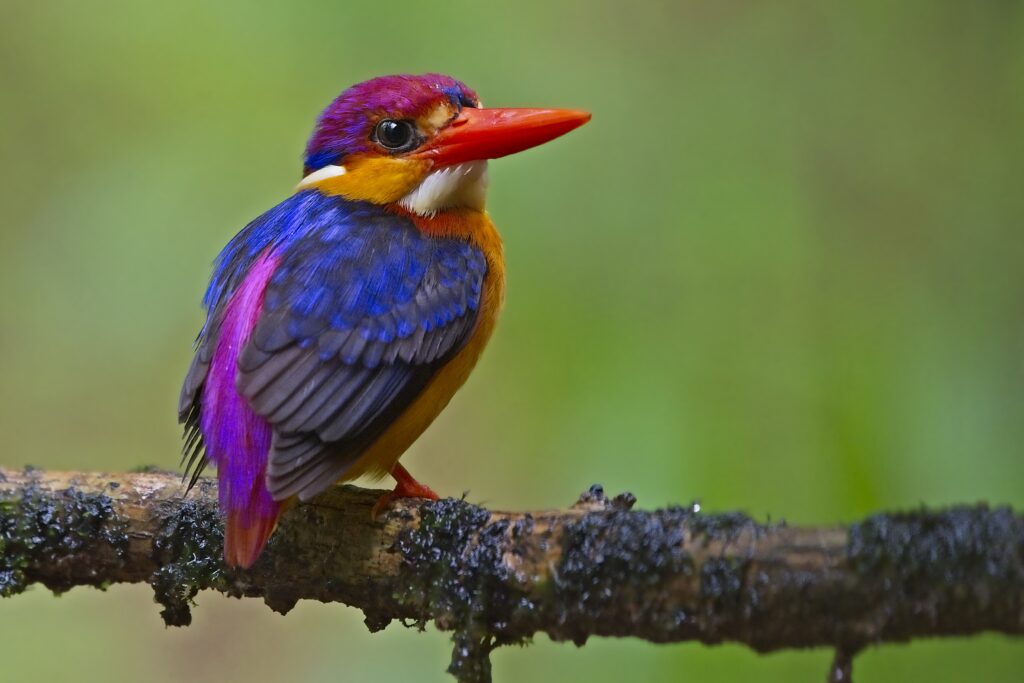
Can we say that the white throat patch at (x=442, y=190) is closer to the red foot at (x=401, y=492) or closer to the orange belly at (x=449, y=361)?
the orange belly at (x=449, y=361)

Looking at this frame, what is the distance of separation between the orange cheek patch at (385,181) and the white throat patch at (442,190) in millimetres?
22

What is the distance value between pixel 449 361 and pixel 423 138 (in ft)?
2.22

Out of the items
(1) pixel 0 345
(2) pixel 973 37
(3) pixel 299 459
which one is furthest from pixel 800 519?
(1) pixel 0 345

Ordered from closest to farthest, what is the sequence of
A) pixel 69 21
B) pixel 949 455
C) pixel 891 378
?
1. pixel 949 455
2. pixel 891 378
3. pixel 69 21

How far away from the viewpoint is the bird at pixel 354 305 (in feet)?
7.60

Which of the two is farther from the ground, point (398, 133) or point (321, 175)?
point (398, 133)

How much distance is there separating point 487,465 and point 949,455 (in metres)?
1.74

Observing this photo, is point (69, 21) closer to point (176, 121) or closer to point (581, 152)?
point (176, 121)

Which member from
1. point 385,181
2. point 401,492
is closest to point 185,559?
point 401,492

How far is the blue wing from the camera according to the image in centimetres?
230

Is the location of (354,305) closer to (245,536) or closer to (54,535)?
(245,536)

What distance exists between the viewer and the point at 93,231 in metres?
3.86

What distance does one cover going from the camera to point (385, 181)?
2955 mm

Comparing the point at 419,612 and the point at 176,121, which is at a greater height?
the point at 176,121
